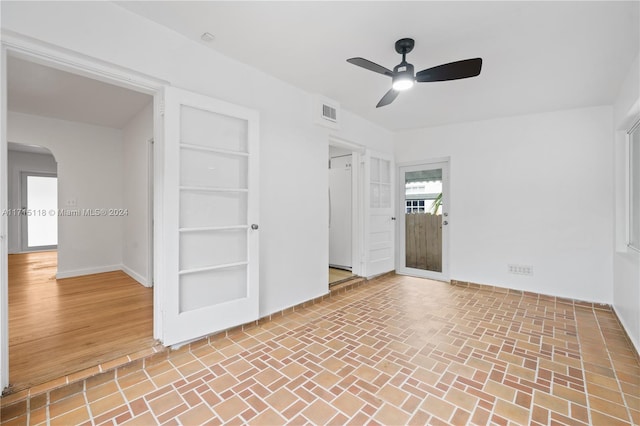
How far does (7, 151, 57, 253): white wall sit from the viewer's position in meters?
6.63

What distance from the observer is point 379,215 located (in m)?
4.79

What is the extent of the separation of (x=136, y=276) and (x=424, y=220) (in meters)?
4.86

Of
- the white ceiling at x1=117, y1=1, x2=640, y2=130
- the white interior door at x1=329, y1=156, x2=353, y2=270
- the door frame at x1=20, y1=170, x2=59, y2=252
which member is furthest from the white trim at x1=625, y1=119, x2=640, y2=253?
the door frame at x1=20, y1=170, x2=59, y2=252

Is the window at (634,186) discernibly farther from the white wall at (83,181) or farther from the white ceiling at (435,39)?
the white wall at (83,181)

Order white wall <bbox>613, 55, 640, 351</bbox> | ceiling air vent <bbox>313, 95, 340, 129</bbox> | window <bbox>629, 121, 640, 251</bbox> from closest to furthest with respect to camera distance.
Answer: white wall <bbox>613, 55, 640, 351</bbox> < window <bbox>629, 121, 640, 251</bbox> < ceiling air vent <bbox>313, 95, 340, 129</bbox>

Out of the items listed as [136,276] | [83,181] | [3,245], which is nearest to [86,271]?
[136,276]

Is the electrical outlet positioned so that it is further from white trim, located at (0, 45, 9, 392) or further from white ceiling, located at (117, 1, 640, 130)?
white trim, located at (0, 45, 9, 392)

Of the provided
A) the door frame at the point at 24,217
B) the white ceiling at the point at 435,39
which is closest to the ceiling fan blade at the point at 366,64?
the white ceiling at the point at 435,39

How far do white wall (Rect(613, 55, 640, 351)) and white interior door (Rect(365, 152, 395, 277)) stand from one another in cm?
283

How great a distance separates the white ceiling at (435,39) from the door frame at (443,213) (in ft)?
5.17

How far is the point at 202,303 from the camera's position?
250 cm

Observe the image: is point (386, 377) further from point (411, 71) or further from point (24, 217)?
point (24, 217)

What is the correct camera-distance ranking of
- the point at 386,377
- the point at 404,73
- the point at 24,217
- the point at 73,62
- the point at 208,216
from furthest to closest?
the point at 24,217 → the point at 208,216 → the point at 404,73 → the point at 386,377 → the point at 73,62

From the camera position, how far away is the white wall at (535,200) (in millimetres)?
3617
